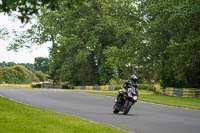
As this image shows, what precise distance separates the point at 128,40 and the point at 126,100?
28518 millimetres

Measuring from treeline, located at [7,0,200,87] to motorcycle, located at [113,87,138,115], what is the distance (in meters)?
6.21

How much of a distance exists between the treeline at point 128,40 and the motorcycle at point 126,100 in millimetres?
6215

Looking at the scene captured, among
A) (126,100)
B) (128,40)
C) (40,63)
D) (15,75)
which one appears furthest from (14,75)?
(40,63)

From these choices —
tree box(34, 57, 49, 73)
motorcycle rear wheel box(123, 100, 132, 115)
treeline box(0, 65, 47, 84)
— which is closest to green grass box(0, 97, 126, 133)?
motorcycle rear wheel box(123, 100, 132, 115)

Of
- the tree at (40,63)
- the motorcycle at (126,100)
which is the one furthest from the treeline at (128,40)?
the tree at (40,63)

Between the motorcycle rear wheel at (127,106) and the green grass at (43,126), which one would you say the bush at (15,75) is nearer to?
the motorcycle rear wheel at (127,106)

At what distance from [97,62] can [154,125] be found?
58.3 meters

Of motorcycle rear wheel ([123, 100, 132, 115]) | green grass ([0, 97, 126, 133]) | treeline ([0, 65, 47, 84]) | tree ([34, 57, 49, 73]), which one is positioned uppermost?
tree ([34, 57, 49, 73])

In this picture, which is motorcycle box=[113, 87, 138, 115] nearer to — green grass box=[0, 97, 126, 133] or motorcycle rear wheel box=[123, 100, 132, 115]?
motorcycle rear wheel box=[123, 100, 132, 115]

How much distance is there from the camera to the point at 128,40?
4794 cm

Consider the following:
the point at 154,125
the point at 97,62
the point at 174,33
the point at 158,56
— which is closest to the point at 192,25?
the point at 174,33

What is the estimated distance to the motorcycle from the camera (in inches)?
764

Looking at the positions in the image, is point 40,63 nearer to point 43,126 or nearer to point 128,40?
point 128,40

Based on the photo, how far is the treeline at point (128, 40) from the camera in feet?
132
